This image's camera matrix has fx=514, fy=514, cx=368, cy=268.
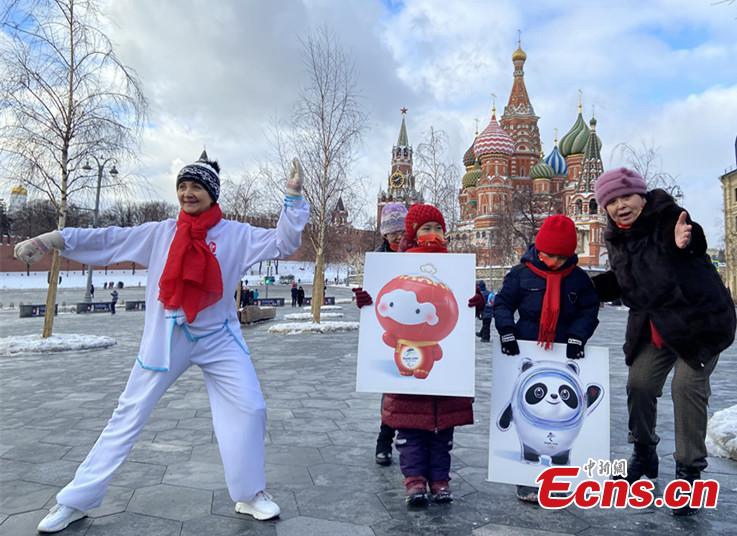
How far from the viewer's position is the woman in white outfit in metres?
2.82

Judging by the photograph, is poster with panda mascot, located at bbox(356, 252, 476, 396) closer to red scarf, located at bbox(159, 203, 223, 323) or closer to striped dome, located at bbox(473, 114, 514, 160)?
red scarf, located at bbox(159, 203, 223, 323)

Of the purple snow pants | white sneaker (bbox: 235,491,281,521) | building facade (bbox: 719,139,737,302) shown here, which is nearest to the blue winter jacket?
the purple snow pants

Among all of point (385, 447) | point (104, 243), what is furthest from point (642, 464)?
point (104, 243)

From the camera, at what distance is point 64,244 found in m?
3.01

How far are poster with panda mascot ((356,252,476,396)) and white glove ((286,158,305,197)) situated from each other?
596 mm

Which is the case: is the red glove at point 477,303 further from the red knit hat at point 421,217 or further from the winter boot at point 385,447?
the winter boot at point 385,447

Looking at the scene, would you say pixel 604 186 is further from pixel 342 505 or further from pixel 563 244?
pixel 342 505

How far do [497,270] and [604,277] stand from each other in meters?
43.0

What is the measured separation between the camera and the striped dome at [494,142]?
6400 centimetres

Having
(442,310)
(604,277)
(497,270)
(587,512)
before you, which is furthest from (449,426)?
(497,270)

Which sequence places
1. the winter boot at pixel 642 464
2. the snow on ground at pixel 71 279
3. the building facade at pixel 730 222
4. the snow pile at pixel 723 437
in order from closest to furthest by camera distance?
1. the winter boot at pixel 642 464
2. the snow pile at pixel 723 437
3. the building facade at pixel 730 222
4. the snow on ground at pixel 71 279

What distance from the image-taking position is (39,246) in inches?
117

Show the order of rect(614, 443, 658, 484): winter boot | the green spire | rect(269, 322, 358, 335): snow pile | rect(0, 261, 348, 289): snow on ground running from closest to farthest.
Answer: rect(614, 443, 658, 484): winter boot
rect(269, 322, 358, 335): snow pile
rect(0, 261, 348, 289): snow on ground
the green spire

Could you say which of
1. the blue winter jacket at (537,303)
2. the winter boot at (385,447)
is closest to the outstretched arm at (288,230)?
the blue winter jacket at (537,303)
